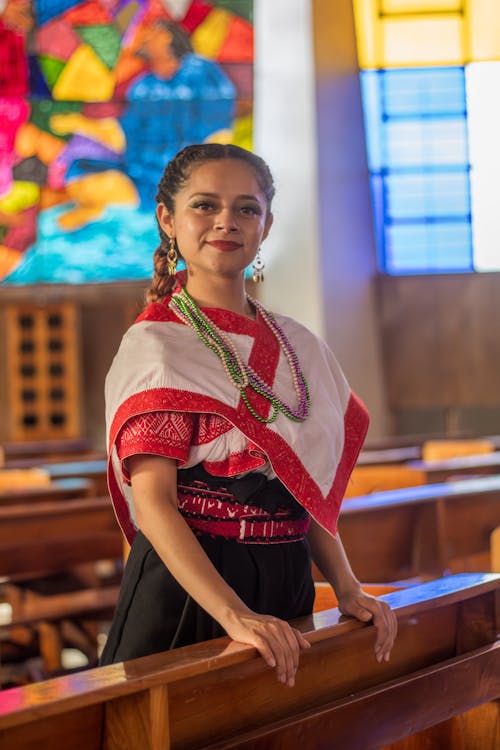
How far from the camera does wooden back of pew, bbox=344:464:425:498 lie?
4430 mm

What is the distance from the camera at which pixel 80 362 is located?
10148 millimetres

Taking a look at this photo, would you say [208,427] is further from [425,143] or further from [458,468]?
[425,143]

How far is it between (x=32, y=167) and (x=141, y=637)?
334 inches

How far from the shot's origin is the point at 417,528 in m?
3.88

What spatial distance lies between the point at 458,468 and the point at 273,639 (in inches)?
150

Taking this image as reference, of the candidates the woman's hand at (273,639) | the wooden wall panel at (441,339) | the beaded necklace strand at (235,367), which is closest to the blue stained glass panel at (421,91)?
the wooden wall panel at (441,339)

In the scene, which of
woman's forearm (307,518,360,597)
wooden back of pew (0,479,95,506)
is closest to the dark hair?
woman's forearm (307,518,360,597)

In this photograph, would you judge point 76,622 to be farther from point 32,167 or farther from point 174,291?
point 32,167

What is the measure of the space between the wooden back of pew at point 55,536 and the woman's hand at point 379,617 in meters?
2.20

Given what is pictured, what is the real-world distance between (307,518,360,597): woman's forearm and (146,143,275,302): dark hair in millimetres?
465

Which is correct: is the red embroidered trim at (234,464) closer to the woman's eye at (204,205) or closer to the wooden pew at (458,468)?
the woman's eye at (204,205)

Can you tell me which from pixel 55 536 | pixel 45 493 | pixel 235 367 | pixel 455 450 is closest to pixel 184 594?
pixel 235 367

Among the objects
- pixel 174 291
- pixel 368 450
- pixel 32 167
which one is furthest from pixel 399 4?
pixel 174 291

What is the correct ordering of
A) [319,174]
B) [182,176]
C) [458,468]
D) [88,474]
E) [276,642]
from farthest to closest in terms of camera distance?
[319,174]
[88,474]
[458,468]
[182,176]
[276,642]
